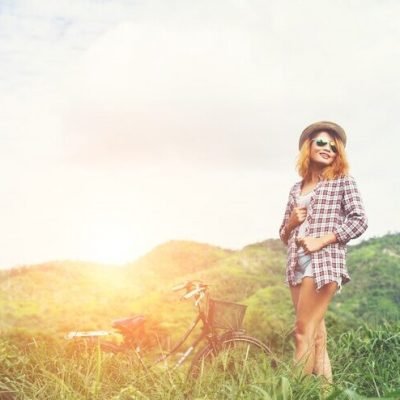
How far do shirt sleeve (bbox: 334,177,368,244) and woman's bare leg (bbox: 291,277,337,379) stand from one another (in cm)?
31

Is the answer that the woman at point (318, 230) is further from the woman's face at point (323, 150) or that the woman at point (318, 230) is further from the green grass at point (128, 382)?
the green grass at point (128, 382)

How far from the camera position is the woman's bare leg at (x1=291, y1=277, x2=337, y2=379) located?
470 cm

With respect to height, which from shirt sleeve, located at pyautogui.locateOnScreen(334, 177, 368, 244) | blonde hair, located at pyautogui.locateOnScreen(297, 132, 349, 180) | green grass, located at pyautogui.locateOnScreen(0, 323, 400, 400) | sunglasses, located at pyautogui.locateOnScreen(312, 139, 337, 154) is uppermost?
sunglasses, located at pyautogui.locateOnScreen(312, 139, 337, 154)

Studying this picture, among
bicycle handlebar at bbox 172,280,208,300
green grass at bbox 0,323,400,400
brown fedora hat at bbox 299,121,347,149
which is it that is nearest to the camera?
green grass at bbox 0,323,400,400

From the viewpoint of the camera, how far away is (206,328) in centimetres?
606

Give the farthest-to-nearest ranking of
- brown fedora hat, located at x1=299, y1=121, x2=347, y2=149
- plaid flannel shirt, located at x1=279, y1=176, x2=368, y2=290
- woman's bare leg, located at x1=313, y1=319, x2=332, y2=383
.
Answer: brown fedora hat, located at x1=299, y1=121, x2=347, y2=149 → woman's bare leg, located at x1=313, y1=319, x2=332, y2=383 → plaid flannel shirt, located at x1=279, y1=176, x2=368, y2=290

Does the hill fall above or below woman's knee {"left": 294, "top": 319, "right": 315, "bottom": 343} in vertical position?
above

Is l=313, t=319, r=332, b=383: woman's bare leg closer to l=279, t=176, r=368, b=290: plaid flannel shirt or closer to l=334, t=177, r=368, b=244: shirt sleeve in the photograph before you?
l=279, t=176, r=368, b=290: plaid flannel shirt

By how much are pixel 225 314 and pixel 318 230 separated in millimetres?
1577

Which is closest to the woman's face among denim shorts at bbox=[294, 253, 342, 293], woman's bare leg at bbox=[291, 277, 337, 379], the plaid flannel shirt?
the plaid flannel shirt

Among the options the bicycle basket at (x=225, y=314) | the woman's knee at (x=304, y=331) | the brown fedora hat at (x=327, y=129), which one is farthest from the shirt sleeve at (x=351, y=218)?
the bicycle basket at (x=225, y=314)

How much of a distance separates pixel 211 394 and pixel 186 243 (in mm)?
12544

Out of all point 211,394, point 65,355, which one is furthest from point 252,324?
point 211,394

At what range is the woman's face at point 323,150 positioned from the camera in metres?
5.00
